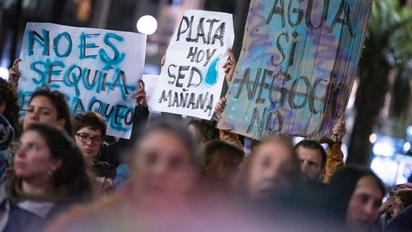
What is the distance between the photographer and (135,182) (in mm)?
2006

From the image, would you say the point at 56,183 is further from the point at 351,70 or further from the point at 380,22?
the point at 380,22

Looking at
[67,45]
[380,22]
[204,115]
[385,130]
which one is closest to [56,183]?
[204,115]

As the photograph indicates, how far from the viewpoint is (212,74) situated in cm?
405

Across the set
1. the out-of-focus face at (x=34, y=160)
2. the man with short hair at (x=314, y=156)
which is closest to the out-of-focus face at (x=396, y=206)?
the man with short hair at (x=314, y=156)

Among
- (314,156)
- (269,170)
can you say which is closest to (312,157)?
(314,156)

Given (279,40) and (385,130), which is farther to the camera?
(385,130)

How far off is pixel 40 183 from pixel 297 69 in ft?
6.40

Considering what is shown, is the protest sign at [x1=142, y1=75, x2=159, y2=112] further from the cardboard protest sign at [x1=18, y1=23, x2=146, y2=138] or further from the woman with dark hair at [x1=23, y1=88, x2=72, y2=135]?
the woman with dark hair at [x1=23, y1=88, x2=72, y2=135]

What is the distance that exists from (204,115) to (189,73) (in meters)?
0.33

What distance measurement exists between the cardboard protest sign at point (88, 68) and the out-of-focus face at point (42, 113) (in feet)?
4.26

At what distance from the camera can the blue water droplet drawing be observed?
4.04 m

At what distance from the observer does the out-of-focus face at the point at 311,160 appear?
121 inches

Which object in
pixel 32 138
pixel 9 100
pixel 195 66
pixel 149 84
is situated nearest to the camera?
pixel 32 138

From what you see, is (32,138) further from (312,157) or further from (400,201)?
(400,201)
